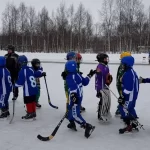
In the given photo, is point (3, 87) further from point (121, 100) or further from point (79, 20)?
point (79, 20)

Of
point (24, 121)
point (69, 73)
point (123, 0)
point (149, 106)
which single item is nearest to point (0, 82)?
point (24, 121)

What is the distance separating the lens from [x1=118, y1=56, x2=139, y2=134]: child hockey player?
481cm

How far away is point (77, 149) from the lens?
14.1 feet

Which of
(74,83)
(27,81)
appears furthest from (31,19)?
(74,83)

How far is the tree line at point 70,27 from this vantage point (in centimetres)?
3738

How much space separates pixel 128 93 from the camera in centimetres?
480

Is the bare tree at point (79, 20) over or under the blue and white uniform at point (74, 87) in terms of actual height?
over

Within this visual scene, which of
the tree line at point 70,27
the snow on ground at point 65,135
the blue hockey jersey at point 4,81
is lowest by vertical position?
the snow on ground at point 65,135

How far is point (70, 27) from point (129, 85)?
3898 centimetres

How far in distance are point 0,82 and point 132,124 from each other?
10.0 ft

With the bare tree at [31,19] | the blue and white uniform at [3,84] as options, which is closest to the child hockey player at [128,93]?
the blue and white uniform at [3,84]

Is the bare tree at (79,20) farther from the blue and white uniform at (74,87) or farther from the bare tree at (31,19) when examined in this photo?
the blue and white uniform at (74,87)

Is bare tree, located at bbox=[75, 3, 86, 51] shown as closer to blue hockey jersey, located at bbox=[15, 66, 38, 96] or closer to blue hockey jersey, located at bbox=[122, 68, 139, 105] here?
blue hockey jersey, located at bbox=[15, 66, 38, 96]

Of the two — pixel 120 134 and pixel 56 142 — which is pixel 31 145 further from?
pixel 120 134
